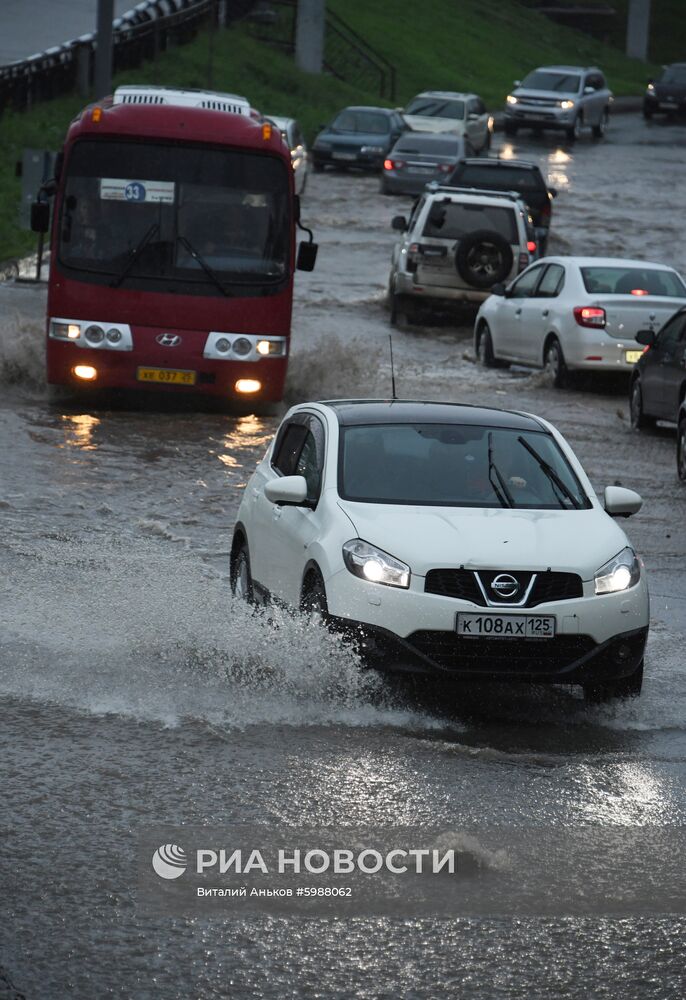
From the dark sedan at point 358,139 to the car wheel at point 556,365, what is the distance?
25470 millimetres

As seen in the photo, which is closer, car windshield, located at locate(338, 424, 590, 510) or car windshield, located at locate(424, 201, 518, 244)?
car windshield, located at locate(338, 424, 590, 510)

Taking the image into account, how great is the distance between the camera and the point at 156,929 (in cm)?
570

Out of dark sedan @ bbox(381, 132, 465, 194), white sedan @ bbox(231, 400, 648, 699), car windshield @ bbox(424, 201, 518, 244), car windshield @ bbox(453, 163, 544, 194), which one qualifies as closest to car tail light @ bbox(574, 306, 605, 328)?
car windshield @ bbox(424, 201, 518, 244)

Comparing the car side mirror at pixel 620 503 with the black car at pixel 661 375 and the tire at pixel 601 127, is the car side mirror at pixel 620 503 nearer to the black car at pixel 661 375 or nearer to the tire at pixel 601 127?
the black car at pixel 661 375

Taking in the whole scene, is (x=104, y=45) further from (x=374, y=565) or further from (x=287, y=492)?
(x=374, y=565)

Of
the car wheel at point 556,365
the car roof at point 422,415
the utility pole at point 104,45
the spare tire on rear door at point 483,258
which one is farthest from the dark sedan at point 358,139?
the car roof at point 422,415

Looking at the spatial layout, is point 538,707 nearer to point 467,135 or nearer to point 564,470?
point 564,470

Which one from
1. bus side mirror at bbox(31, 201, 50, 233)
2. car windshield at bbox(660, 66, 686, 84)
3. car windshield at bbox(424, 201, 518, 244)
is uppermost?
bus side mirror at bbox(31, 201, 50, 233)

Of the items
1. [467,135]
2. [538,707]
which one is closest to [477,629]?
[538,707]

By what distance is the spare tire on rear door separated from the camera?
2769 centimetres

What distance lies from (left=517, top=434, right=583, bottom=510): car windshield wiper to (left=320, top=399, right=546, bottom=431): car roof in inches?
6.6

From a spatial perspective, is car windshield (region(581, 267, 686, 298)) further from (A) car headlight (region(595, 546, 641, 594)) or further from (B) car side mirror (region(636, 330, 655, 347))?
(A) car headlight (region(595, 546, 641, 594))

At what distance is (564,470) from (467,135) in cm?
4291

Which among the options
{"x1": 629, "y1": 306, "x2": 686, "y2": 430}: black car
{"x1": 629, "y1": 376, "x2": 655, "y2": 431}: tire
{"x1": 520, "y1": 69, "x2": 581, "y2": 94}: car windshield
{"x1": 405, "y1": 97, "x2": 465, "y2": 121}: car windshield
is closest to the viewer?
{"x1": 629, "y1": 306, "x2": 686, "y2": 430}: black car
